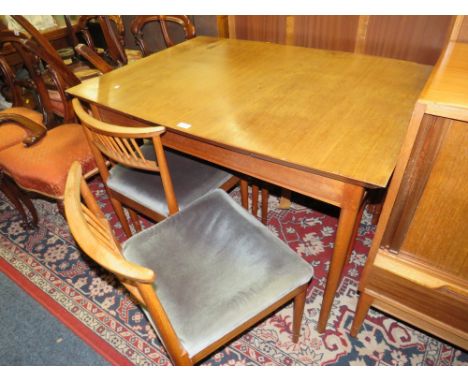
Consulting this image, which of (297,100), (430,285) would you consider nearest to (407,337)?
(430,285)

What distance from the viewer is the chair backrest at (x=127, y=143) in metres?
1.03

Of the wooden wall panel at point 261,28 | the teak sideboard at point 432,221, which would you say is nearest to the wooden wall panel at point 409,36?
the wooden wall panel at point 261,28

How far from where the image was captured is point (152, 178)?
54.0 inches

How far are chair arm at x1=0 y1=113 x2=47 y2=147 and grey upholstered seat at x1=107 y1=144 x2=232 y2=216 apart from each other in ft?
1.46

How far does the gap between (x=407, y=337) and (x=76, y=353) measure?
51.9 inches

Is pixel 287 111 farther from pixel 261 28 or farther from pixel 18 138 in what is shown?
pixel 18 138

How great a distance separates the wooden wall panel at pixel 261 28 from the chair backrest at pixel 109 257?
1503 mm

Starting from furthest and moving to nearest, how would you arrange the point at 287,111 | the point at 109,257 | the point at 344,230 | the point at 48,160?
the point at 48,160
the point at 287,111
the point at 344,230
the point at 109,257

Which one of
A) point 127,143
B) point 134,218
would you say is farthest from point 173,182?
point 134,218

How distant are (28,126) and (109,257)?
1216mm

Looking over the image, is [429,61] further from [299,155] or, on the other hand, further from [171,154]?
[171,154]

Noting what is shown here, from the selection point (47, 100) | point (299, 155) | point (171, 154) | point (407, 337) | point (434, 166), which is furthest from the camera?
point (47, 100)

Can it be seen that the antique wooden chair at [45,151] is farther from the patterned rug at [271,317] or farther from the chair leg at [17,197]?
the patterned rug at [271,317]
